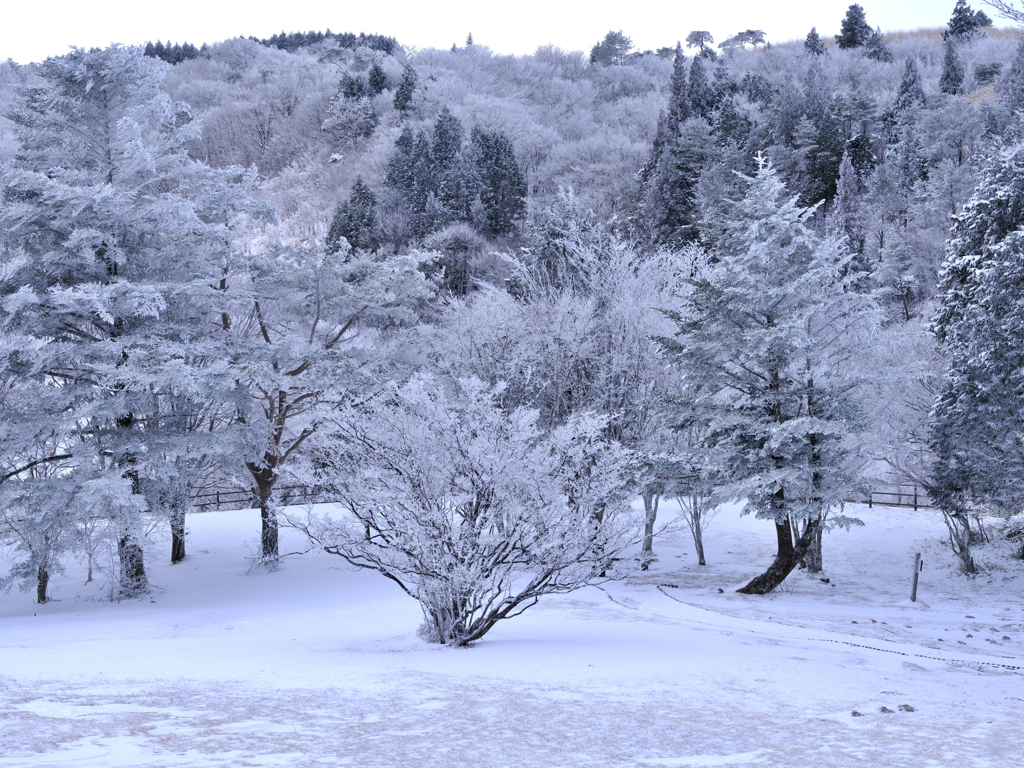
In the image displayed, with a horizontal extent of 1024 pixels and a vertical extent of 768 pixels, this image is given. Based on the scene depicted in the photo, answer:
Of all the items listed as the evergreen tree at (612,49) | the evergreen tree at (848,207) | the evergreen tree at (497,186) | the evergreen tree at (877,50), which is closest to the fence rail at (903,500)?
the evergreen tree at (848,207)

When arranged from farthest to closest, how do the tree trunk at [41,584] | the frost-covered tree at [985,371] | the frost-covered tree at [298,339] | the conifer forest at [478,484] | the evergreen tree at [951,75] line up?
the evergreen tree at [951,75] → the frost-covered tree at [985,371] → the frost-covered tree at [298,339] → the tree trunk at [41,584] → the conifer forest at [478,484]

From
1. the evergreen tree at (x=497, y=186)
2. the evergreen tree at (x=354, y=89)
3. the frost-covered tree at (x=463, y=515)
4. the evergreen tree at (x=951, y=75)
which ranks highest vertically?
the evergreen tree at (x=354, y=89)

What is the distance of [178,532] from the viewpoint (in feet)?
58.9

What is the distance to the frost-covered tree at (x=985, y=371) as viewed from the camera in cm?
1797

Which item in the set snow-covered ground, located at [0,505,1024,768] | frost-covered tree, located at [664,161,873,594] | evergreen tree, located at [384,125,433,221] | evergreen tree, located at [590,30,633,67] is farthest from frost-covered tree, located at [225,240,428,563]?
evergreen tree, located at [590,30,633,67]

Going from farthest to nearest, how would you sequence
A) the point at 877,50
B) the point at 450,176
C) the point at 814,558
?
1. the point at 877,50
2. the point at 450,176
3. the point at 814,558

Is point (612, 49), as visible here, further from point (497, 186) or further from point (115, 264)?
point (115, 264)

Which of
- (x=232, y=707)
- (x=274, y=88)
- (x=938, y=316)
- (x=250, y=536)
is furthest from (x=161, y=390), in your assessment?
(x=274, y=88)

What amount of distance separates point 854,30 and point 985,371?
84613 millimetres

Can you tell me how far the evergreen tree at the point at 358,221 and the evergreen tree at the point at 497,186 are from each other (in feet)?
22.8

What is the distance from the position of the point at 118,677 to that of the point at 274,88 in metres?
93.4

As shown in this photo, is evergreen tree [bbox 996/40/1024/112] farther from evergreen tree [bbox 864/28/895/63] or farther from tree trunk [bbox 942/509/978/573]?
evergreen tree [bbox 864/28/895/63]

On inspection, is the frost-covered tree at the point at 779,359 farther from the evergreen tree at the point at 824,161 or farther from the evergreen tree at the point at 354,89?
the evergreen tree at the point at 354,89

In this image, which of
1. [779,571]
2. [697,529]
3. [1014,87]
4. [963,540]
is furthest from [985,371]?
[1014,87]
